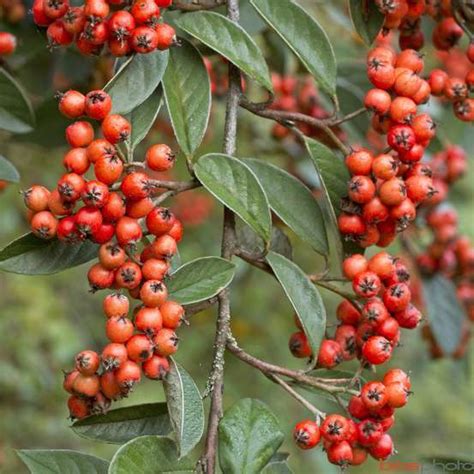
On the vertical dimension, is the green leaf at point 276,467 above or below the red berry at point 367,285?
below

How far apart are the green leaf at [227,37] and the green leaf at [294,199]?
0.18 metres

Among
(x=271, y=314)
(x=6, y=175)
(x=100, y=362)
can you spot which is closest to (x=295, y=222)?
(x=100, y=362)

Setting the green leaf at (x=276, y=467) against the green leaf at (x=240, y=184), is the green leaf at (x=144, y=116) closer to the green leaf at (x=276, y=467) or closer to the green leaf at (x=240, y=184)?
the green leaf at (x=240, y=184)

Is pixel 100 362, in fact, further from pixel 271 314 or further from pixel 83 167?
pixel 271 314

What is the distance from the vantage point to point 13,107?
180 centimetres

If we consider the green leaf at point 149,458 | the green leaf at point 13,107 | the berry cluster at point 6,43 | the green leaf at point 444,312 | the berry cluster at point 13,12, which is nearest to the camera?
the green leaf at point 149,458

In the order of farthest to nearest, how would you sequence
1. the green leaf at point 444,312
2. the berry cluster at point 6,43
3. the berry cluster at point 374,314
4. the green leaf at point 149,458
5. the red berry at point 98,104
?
1. the green leaf at point 444,312
2. the berry cluster at point 6,43
3. the berry cluster at point 374,314
4. the red berry at point 98,104
5. the green leaf at point 149,458

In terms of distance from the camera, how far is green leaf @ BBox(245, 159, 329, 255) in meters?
1.62

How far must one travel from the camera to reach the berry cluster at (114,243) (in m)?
1.34

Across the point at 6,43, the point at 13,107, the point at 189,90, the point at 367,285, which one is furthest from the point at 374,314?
the point at 6,43

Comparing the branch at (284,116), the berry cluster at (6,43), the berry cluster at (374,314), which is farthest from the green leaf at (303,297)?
the berry cluster at (6,43)

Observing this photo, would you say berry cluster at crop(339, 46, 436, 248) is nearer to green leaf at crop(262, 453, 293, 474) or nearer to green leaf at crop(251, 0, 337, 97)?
green leaf at crop(251, 0, 337, 97)

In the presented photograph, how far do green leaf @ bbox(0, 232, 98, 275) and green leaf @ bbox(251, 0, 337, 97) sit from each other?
21.7 inches

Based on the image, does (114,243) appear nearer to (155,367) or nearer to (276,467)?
(155,367)
